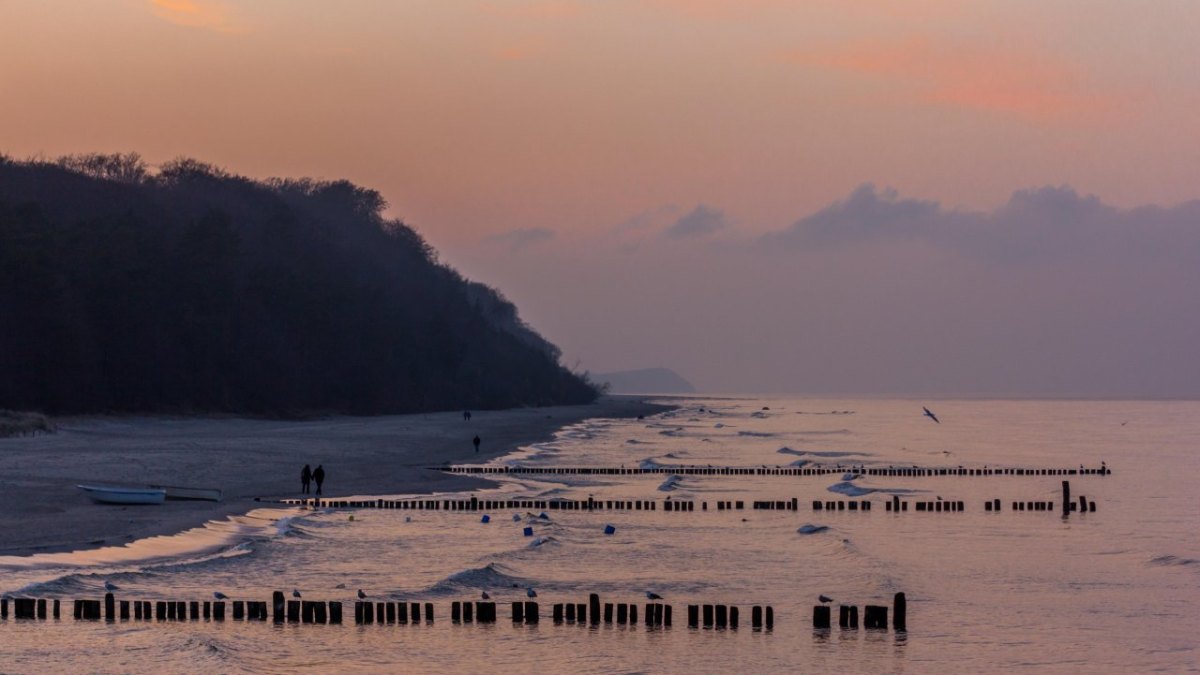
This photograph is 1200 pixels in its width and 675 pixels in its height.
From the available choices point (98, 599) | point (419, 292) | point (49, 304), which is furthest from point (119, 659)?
point (419, 292)

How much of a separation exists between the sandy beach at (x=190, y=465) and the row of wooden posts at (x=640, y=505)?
4.19 m

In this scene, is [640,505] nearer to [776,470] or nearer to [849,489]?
[849,489]

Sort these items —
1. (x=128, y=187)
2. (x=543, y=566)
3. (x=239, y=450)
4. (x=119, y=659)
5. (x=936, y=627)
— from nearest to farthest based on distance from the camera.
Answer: (x=119, y=659) → (x=936, y=627) → (x=543, y=566) → (x=239, y=450) → (x=128, y=187)

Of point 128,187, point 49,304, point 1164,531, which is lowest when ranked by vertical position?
point 1164,531

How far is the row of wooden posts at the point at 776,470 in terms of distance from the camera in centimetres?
7006

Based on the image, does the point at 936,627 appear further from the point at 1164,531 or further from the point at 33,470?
the point at 33,470

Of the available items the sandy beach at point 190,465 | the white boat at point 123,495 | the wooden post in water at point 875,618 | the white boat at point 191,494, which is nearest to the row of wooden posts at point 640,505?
the white boat at point 191,494

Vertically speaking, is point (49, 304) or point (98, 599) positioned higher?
point (49, 304)

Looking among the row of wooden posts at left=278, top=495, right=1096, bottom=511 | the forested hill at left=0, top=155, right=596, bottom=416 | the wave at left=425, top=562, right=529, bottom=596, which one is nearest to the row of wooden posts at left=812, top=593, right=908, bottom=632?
the wave at left=425, top=562, right=529, bottom=596

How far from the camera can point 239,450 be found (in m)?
69.1

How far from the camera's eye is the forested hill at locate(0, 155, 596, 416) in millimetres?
85500

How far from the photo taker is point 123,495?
42.5 metres

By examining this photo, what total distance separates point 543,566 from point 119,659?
14.3m

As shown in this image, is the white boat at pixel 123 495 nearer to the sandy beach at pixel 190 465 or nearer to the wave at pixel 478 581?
the sandy beach at pixel 190 465
